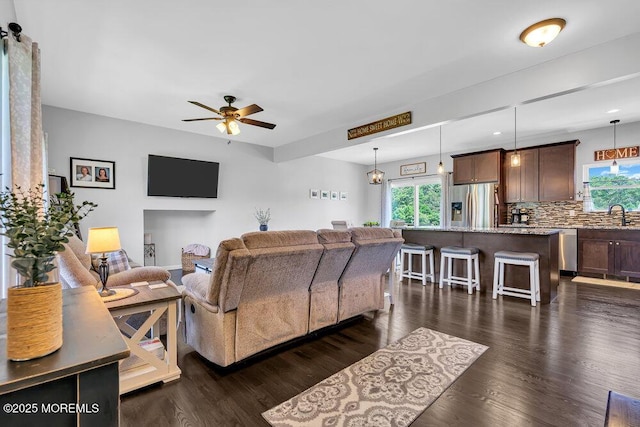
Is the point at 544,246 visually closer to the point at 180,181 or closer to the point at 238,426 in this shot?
the point at 238,426

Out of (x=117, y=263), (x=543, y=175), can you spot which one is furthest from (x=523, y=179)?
(x=117, y=263)

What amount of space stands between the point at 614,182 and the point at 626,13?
14.5 ft

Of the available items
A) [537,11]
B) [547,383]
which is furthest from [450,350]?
[537,11]

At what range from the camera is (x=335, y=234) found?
2.76 meters

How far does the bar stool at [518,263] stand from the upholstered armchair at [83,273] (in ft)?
13.7

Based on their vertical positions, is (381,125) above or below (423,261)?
above

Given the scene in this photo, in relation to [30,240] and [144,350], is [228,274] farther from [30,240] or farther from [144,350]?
[30,240]

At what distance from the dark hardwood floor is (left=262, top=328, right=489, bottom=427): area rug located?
0.08 m

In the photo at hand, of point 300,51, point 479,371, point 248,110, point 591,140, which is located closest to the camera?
point 479,371

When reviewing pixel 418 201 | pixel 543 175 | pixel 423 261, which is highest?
pixel 543 175

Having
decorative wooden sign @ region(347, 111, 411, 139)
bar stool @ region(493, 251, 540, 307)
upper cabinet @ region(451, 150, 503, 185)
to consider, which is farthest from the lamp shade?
upper cabinet @ region(451, 150, 503, 185)

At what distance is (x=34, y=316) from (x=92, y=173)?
16.2ft

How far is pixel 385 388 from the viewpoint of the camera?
2039 mm

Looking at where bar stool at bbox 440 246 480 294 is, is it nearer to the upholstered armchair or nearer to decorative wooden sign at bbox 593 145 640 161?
decorative wooden sign at bbox 593 145 640 161
